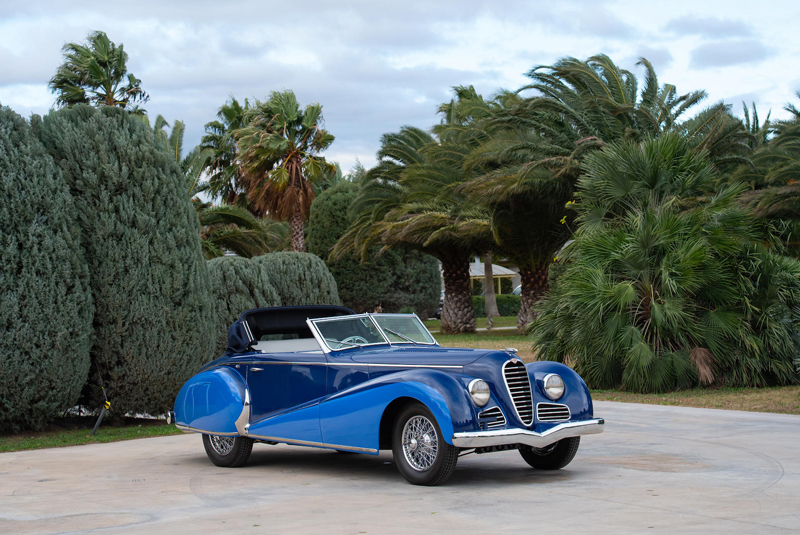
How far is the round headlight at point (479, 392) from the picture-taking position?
6.81 meters

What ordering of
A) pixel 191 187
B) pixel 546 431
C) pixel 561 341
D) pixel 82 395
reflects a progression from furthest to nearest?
pixel 191 187, pixel 561 341, pixel 82 395, pixel 546 431

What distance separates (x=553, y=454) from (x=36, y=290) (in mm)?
6981

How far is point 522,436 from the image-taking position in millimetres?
6789

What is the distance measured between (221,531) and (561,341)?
11071mm

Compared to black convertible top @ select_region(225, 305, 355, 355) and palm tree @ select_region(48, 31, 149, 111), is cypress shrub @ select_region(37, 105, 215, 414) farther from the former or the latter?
palm tree @ select_region(48, 31, 149, 111)

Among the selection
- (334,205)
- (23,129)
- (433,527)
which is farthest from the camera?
(334,205)

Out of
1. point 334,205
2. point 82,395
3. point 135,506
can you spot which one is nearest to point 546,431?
point 135,506

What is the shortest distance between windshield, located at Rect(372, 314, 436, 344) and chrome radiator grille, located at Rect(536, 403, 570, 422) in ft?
5.56

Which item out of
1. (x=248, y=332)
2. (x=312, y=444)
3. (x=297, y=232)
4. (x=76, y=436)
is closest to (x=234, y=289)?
(x=76, y=436)

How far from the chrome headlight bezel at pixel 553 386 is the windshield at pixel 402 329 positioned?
155cm

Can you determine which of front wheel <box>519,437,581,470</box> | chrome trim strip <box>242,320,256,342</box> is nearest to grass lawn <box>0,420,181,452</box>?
chrome trim strip <box>242,320,256,342</box>

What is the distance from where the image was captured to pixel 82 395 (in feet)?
39.7

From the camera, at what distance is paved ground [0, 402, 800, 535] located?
566 cm

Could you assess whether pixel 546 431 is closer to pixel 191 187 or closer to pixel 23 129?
pixel 23 129
